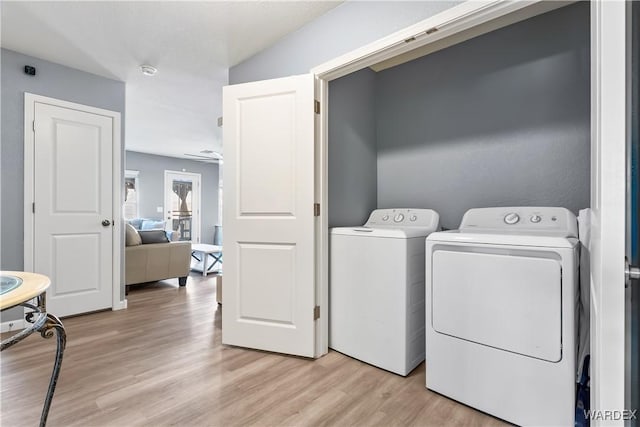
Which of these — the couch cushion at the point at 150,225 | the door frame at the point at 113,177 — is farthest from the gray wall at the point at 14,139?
the couch cushion at the point at 150,225

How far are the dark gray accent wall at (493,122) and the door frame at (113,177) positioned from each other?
2.68m

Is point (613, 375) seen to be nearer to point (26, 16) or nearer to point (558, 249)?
point (558, 249)

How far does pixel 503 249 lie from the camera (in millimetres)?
1500

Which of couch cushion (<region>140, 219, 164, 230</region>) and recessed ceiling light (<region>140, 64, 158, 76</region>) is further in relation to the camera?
couch cushion (<region>140, 219, 164, 230</region>)

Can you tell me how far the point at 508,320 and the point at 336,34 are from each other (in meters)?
1.95

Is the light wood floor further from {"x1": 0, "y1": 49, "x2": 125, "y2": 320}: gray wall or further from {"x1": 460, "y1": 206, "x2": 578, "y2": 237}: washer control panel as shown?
{"x1": 460, "y1": 206, "x2": 578, "y2": 237}: washer control panel

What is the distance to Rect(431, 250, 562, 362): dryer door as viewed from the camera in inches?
54.2

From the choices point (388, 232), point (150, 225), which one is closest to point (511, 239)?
point (388, 232)

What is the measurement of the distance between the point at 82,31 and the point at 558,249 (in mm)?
3358

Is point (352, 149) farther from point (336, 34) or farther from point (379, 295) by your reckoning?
point (379, 295)

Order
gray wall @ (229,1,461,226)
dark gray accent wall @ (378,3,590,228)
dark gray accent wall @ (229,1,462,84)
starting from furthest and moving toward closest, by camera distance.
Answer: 1. dark gray accent wall @ (378,3,590,228)
2. gray wall @ (229,1,461,226)
3. dark gray accent wall @ (229,1,462,84)

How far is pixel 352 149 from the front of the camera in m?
2.66

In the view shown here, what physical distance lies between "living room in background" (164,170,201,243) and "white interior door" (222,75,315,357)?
6.24 m

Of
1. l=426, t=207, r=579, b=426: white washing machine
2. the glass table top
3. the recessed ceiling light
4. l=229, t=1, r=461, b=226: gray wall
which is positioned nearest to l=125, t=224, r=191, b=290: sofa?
the recessed ceiling light
